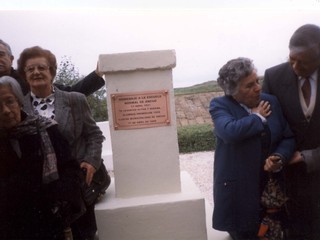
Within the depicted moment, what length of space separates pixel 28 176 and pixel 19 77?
1089mm

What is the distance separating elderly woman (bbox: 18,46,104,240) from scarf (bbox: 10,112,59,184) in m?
0.44

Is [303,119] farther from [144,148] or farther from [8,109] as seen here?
[8,109]

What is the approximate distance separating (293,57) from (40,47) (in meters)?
1.88

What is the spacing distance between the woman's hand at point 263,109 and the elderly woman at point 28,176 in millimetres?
1441

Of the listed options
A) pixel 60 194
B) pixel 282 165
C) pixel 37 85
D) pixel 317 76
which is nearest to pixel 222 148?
pixel 282 165

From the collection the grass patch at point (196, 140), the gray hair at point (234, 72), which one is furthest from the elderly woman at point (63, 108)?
the grass patch at point (196, 140)

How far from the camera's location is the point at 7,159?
2225 millimetres

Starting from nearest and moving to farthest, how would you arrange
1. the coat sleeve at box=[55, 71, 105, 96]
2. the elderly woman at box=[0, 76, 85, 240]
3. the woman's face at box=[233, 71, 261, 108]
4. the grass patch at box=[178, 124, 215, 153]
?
the elderly woman at box=[0, 76, 85, 240]
the woman's face at box=[233, 71, 261, 108]
the coat sleeve at box=[55, 71, 105, 96]
the grass patch at box=[178, 124, 215, 153]

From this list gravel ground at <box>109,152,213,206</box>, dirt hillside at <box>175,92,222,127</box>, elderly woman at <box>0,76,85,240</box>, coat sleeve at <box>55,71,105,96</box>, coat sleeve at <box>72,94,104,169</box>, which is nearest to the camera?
elderly woman at <box>0,76,85,240</box>

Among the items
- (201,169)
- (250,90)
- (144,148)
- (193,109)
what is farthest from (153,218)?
(193,109)

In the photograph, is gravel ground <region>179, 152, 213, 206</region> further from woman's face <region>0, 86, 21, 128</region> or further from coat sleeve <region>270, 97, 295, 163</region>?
woman's face <region>0, 86, 21, 128</region>

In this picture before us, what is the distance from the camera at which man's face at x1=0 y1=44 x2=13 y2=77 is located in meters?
2.95

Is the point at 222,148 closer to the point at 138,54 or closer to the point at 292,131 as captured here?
the point at 292,131

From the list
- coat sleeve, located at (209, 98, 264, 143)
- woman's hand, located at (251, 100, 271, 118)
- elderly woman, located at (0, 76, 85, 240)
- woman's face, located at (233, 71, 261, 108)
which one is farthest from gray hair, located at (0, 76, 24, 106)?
woman's hand, located at (251, 100, 271, 118)
